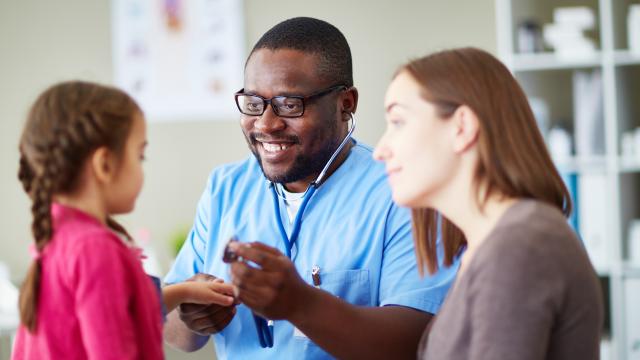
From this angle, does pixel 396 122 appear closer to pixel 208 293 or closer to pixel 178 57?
pixel 208 293

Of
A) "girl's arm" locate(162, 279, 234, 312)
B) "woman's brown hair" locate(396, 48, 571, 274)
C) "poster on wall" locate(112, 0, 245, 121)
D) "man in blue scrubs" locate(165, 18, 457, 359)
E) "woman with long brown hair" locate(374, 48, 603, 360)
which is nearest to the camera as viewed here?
"woman with long brown hair" locate(374, 48, 603, 360)

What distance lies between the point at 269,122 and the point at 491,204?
0.58m

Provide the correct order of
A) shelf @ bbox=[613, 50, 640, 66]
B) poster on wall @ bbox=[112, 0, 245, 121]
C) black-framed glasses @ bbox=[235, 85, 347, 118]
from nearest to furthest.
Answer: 1. black-framed glasses @ bbox=[235, 85, 347, 118]
2. shelf @ bbox=[613, 50, 640, 66]
3. poster on wall @ bbox=[112, 0, 245, 121]

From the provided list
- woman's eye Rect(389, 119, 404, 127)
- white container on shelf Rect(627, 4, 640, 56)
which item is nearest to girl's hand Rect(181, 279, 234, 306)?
woman's eye Rect(389, 119, 404, 127)

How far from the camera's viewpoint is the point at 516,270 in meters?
0.94

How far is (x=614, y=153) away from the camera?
281cm

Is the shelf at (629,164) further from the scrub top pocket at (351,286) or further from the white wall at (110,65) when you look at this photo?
the scrub top pocket at (351,286)

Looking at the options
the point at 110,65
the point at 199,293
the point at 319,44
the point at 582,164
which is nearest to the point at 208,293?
the point at 199,293

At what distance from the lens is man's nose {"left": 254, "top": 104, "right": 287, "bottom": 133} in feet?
5.06

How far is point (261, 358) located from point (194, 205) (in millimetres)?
2105

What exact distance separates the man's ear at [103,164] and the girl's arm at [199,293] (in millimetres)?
314

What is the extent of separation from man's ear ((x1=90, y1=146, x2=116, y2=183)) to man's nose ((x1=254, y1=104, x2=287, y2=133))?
1.71 ft

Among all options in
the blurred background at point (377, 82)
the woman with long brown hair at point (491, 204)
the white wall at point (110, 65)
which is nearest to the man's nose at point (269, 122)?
the woman with long brown hair at point (491, 204)

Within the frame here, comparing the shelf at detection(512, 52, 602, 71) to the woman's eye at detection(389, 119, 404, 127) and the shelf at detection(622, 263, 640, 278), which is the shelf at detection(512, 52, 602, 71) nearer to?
the shelf at detection(622, 263, 640, 278)
